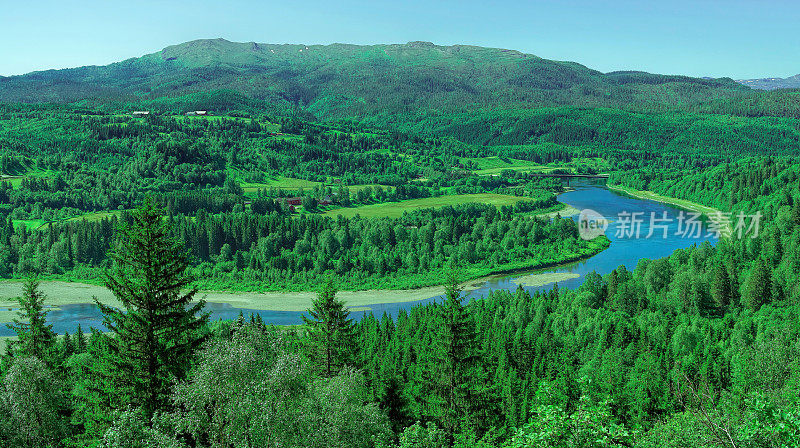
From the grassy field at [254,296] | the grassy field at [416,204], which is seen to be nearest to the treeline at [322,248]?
the grassy field at [254,296]

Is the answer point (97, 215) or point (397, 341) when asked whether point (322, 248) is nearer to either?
point (397, 341)

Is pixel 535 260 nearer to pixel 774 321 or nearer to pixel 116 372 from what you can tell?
pixel 774 321

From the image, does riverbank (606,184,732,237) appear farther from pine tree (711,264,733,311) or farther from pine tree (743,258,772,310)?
pine tree (743,258,772,310)

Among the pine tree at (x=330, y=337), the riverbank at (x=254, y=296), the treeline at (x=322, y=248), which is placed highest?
the pine tree at (x=330, y=337)

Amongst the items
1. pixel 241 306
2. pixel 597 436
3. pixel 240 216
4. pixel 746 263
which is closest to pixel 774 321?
pixel 746 263

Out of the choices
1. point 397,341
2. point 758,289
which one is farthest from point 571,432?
point 758,289

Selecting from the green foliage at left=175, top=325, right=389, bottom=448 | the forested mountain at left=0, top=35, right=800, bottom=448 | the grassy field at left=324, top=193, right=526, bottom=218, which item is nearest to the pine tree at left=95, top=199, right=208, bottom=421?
the forested mountain at left=0, top=35, right=800, bottom=448

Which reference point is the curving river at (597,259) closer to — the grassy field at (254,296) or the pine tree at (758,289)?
the grassy field at (254,296)
